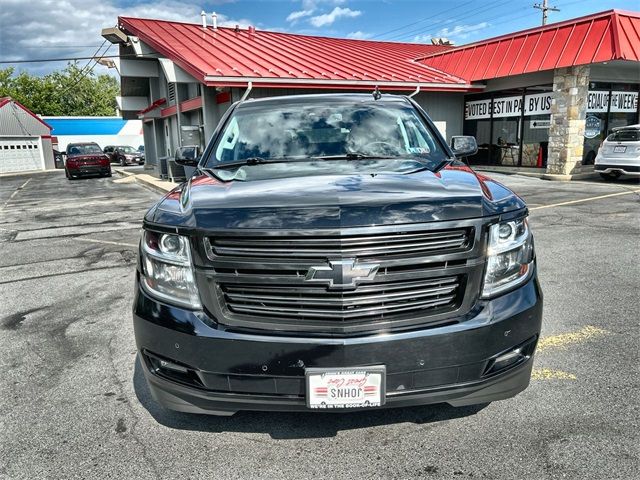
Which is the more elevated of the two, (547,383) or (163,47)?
(163,47)

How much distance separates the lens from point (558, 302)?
4.58 m

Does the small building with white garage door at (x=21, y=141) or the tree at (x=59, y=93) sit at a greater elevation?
the tree at (x=59, y=93)

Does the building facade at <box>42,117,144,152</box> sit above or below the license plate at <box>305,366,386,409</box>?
above

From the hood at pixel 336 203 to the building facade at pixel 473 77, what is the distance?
1268 cm

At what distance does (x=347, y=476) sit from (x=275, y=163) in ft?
6.43

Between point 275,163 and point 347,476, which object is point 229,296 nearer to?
point 347,476

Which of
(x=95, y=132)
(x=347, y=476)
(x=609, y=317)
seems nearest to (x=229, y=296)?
(x=347, y=476)

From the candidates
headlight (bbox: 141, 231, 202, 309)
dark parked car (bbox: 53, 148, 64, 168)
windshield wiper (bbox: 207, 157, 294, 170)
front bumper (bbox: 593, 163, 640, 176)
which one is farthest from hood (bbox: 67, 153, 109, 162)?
headlight (bbox: 141, 231, 202, 309)

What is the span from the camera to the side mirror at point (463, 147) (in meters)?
3.91

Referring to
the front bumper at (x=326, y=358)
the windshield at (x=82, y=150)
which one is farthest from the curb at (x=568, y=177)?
the windshield at (x=82, y=150)

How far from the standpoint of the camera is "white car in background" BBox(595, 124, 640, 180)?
43.4ft

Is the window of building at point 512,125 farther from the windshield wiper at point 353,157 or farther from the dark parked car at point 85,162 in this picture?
the dark parked car at point 85,162

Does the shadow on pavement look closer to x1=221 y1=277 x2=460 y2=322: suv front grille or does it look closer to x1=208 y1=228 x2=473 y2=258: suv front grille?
x1=221 y1=277 x2=460 y2=322: suv front grille

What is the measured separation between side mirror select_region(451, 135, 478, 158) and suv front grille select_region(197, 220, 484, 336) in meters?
1.84
